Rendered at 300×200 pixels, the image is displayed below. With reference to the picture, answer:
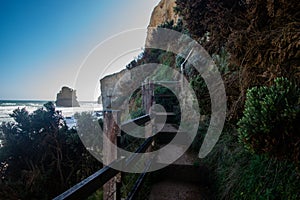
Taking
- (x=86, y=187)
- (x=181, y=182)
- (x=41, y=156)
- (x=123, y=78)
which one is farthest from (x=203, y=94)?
(x=123, y=78)

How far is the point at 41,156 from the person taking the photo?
4422 mm

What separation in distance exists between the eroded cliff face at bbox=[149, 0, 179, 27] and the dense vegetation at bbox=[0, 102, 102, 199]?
12605mm

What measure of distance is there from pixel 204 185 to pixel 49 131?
3940 mm

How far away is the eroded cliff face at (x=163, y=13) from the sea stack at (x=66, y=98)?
9570 mm

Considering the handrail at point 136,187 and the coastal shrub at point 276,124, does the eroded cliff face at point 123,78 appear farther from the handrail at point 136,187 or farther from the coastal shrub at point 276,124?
the coastal shrub at point 276,124

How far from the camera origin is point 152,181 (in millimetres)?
2980

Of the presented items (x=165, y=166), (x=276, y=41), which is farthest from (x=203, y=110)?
(x=276, y=41)

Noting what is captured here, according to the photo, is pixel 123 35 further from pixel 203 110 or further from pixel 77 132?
pixel 203 110

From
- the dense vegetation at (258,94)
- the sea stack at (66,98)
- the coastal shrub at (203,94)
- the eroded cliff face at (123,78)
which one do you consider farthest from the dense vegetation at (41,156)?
the dense vegetation at (258,94)

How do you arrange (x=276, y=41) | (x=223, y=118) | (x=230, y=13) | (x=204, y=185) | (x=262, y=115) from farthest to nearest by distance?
(x=204, y=185) < (x=223, y=118) < (x=230, y=13) < (x=276, y=41) < (x=262, y=115)

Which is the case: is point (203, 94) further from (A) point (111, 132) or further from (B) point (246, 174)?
(A) point (111, 132)

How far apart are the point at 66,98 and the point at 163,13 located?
39.9ft

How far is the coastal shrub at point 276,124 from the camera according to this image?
3.10 feet

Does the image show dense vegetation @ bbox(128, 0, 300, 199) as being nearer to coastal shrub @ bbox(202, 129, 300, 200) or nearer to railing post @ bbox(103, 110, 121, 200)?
coastal shrub @ bbox(202, 129, 300, 200)
